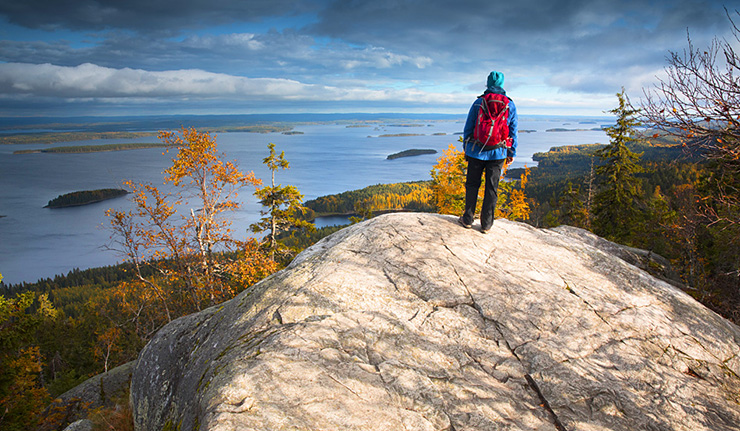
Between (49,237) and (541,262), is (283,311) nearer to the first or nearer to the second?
(541,262)

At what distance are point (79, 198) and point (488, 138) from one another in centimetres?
A: 16027

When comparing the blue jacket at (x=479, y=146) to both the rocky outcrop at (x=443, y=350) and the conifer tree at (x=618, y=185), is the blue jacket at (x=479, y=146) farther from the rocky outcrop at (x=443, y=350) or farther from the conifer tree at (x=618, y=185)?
the conifer tree at (x=618, y=185)

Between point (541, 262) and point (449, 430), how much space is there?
191 inches

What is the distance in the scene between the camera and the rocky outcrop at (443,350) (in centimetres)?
376

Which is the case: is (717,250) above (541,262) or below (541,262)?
below

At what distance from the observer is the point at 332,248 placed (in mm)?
7184

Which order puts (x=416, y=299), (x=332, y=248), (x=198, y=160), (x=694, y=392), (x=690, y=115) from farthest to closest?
(x=198, y=160) → (x=332, y=248) → (x=690, y=115) → (x=416, y=299) → (x=694, y=392)

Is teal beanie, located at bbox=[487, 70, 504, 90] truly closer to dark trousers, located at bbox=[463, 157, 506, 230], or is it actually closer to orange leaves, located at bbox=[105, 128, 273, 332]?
dark trousers, located at bbox=[463, 157, 506, 230]

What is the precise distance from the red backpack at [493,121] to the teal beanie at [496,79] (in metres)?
0.24

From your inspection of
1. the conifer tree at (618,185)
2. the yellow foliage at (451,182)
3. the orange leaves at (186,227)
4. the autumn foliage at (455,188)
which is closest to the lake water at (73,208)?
the orange leaves at (186,227)

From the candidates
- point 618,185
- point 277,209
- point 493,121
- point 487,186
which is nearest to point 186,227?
point 277,209

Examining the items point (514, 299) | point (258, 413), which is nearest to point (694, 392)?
point (514, 299)

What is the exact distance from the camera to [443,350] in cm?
481

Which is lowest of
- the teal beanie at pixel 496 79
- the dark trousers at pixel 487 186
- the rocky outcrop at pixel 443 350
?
the rocky outcrop at pixel 443 350
